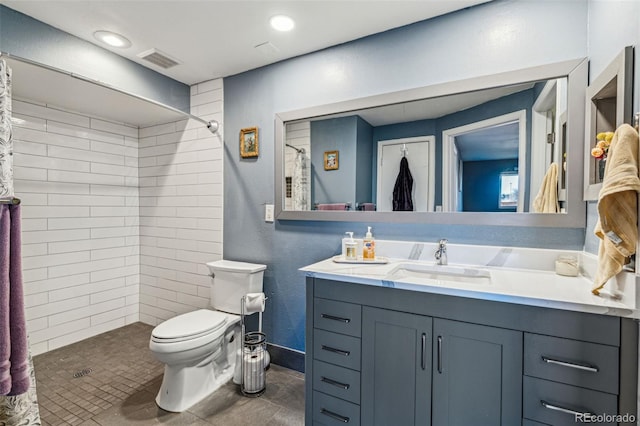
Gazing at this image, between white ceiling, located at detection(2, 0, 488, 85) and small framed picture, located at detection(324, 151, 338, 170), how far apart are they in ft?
2.35

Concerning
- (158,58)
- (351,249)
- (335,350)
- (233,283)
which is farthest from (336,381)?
(158,58)

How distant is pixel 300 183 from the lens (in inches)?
86.1

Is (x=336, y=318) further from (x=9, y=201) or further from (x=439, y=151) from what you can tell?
(x=9, y=201)

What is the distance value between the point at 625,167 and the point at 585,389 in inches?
29.5

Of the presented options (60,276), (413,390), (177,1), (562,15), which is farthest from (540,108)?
(60,276)

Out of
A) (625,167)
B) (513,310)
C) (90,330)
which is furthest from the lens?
(90,330)

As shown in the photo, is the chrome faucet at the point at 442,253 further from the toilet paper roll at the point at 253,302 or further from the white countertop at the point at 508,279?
the toilet paper roll at the point at 253,302

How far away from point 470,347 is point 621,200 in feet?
2.38

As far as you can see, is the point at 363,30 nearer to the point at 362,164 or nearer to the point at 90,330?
the point at 362,164

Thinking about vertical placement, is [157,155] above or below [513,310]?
above

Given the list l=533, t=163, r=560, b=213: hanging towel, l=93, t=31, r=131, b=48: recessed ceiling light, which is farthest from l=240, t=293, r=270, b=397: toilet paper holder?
l=93, t=31, r=131, b=48: recessed ceiling light

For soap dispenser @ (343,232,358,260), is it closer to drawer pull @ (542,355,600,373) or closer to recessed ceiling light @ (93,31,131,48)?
drawer pull @ (542,355,600,373)

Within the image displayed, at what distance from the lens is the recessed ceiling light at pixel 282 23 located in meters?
1.76

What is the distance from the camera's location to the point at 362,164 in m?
1.94
